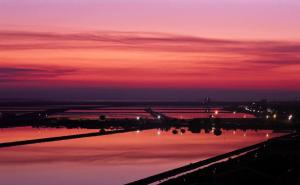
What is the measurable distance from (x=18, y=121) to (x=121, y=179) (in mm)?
34700

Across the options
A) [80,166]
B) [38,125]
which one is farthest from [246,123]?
[80,166]

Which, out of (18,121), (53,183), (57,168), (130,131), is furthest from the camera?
(18,121)

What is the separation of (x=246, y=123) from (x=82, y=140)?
18.7 m

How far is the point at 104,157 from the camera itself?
2805cm

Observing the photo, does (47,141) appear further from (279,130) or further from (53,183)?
(279,130)

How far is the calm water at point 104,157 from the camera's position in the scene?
21531 millimetres

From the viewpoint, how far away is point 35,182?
20.3m

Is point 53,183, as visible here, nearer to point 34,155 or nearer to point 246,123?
point 34,155

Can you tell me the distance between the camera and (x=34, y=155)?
28.2 meters

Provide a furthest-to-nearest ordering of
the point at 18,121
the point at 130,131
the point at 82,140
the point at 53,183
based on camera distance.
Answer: the point at 18,121, the point at 130,131, the point at 82,140, the point at 53,183

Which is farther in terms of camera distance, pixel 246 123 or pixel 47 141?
pixel 246 123

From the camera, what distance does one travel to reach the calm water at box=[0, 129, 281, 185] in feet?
70.6

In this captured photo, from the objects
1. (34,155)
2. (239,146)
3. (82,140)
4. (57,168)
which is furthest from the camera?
(82,140)

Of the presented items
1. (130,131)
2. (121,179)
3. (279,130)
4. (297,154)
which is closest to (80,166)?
(121,179)
